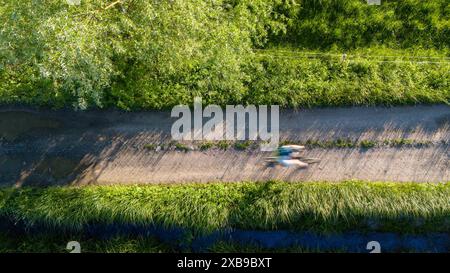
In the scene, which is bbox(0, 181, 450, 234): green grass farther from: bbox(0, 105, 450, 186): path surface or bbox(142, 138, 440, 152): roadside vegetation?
bbox(142, 138, 440, 152): roadside vegetation

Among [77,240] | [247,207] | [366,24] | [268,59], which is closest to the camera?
[247,207]

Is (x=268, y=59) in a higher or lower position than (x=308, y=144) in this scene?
higher

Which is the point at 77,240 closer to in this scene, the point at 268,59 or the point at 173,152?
the point at 173,152

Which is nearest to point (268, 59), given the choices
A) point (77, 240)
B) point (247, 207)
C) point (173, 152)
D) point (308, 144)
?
point (308, 144)

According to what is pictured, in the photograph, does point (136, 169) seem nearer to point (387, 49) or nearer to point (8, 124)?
point (8, 124)

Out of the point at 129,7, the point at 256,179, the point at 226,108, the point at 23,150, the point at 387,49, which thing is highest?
the point at 129,7

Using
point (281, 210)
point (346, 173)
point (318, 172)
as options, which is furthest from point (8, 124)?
point (346, 173)

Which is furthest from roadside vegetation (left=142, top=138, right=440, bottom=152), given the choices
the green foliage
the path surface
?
the green foliage
